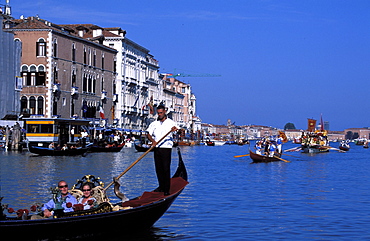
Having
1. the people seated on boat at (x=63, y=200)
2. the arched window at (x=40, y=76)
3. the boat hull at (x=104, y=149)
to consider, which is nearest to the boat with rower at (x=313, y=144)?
the boat hull at (x=104, y=149)

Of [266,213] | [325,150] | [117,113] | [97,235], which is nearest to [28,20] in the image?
[117,113]

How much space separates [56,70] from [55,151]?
44.2 feet

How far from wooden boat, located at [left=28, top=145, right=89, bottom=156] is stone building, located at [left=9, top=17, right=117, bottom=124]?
406 inches

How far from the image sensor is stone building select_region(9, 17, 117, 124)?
42031 millimetres

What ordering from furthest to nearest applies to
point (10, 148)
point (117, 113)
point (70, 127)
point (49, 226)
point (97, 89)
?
1. point (117, 113)
2. point (97, 89)
3. point (70, 127)
4. point (10, 148)
5. point (49, 226)

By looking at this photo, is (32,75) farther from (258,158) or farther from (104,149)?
(258,158)

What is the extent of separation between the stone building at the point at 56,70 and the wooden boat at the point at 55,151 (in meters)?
10.3

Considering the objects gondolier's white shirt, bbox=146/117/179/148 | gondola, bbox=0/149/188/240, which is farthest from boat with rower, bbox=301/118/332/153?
gondolier's white shirt, bbox=146/117/179/148

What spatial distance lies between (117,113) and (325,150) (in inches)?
655

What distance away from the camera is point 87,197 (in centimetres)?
863

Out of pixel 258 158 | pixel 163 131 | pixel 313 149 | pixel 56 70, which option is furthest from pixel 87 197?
pixel 313 149

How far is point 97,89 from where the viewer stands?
167 ft

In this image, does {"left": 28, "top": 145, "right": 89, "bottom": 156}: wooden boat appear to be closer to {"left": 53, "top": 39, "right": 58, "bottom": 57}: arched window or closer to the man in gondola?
{"left": 53, "top": 39, "right": 58, "bottom": 57}: arched window

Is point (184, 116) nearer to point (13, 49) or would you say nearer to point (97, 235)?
point (13, 49)
